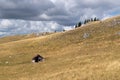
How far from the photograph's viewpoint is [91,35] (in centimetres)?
10969

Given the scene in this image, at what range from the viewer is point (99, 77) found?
3123cm

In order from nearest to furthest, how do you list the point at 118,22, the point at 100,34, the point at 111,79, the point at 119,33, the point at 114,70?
the point at 111,79
the point at 114,70
the point at 119,33
the point at 100,34
the point at 118,22

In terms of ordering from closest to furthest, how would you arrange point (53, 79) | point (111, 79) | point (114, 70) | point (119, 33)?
point (111, 79) → point (114, 70) → point (53, 79) → point (119, 33)

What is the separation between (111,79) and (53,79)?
9.36 metres

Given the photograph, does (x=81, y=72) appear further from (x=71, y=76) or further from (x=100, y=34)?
(x=100, y=34)

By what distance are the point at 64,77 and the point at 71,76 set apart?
1.17m

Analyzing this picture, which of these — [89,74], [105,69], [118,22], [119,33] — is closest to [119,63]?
[105,69]

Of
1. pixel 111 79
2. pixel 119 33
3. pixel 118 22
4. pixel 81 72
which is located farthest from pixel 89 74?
pixel 118 22

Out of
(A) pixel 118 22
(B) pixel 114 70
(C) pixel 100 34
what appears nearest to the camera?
(B) pixel 114 70

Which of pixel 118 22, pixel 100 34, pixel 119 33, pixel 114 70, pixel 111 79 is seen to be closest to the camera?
pixel 111 79

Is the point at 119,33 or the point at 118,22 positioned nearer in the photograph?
the point at 119,33

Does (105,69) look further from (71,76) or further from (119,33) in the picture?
(119,33)

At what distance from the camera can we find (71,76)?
34.8 meters

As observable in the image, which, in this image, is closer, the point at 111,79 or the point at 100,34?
the point at 111,79
